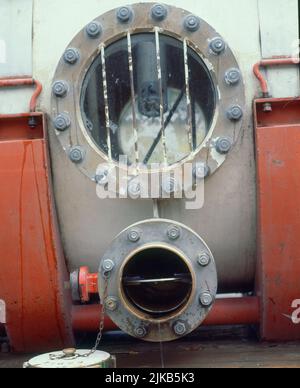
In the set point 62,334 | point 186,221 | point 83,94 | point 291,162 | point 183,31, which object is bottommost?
point 62,334

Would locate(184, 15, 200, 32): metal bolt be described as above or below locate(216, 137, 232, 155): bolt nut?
above

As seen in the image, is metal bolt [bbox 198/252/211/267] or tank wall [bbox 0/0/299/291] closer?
metal bolt [bbox 198/252/211/267]

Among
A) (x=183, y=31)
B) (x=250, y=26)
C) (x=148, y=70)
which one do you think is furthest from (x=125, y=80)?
(x=250, y=26)

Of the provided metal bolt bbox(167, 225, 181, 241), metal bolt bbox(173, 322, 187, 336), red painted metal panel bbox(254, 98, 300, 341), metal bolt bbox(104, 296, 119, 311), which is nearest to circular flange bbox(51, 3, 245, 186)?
red painted metal panel bbox(254, 98, 300, 341)

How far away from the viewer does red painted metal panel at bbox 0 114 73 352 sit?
308 centimetres

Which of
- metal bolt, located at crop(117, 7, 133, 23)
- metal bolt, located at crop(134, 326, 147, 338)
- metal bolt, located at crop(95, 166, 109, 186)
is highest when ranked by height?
metal bolt, located at crop(117, 7, 133, 23)

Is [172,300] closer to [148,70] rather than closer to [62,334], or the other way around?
[62,334]

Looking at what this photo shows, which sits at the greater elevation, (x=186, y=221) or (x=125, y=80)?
(x=125, y=80)

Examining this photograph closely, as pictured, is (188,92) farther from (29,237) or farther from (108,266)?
(29,237)

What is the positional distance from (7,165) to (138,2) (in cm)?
78

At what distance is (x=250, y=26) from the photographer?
315 centimetres

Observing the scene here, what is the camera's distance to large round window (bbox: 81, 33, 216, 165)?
311cm

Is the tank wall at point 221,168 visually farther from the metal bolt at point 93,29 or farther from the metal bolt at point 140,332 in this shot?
the metal bolt at point 140,332

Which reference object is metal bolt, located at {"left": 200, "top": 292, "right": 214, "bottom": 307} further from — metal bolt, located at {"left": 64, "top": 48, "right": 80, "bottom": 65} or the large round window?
metal bolt, located at {"left": 64, "top": 48, "right": 80, "bottom": 65}
